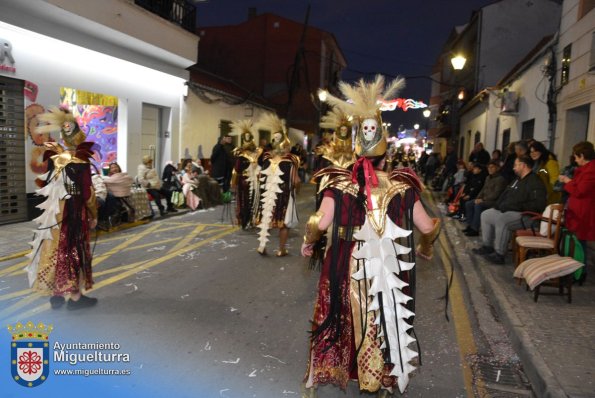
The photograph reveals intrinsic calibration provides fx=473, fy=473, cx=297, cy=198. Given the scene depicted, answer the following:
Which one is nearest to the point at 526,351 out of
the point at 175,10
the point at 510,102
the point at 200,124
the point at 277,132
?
the point at 277,132

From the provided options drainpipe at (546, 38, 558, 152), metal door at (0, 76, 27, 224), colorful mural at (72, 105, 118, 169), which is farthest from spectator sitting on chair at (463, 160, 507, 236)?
metal door at (0, 76, 27, 224)

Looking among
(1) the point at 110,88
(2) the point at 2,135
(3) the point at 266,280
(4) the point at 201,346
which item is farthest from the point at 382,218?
(1) the point at 110,88

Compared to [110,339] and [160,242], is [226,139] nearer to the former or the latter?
[160,242]

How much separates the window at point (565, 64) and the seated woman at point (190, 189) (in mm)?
9545

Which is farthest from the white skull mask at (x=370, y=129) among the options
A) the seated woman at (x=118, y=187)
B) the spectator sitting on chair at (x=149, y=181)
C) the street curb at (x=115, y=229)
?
the spectator sitting on chair at (x=149, y=181)

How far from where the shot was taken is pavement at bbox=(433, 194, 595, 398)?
3656 millimetres

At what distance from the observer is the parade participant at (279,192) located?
8.11m

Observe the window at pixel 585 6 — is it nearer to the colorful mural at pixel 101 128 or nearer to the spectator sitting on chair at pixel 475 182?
the spectator sitting on chair at pixel 475 182

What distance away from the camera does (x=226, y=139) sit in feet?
43.7

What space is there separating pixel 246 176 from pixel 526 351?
670 cm

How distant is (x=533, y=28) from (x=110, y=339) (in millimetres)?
25174

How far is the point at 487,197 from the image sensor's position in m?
9.44

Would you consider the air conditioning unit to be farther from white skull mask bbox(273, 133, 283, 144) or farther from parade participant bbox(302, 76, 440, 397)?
parade participant bbox(302, 76, 440, 397)

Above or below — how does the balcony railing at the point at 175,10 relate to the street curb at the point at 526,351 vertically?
above
